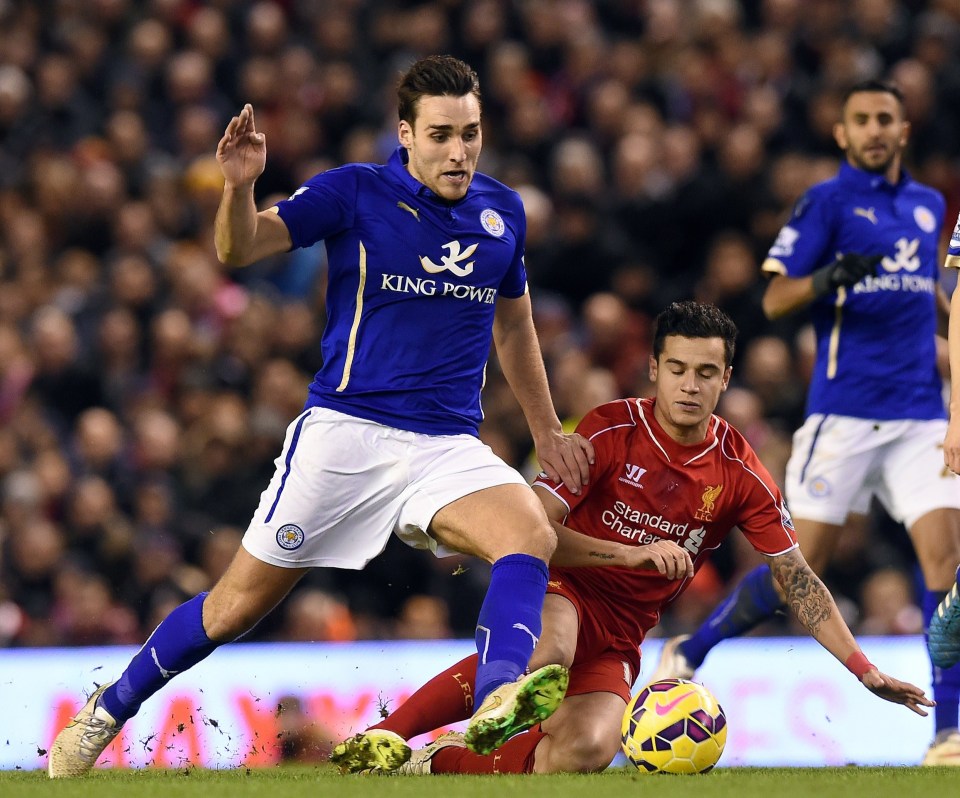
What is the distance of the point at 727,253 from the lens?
9.93m

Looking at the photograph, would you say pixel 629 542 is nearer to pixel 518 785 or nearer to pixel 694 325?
pixel 694 325

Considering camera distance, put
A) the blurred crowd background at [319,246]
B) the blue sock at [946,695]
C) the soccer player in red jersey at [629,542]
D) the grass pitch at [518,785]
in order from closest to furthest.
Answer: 1. the grass pitch at [518,785]
2. the soccer player in red jersey at [629,542]
3. the blue sock at [946,695]
4. the blurred crowd background at [319,246]

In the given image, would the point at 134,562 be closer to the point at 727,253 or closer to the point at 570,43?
the point at 727,253

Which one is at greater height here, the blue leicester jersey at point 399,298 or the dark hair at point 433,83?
the dark hair at point 433,83

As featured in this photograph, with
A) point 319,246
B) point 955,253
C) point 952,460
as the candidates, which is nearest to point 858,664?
point 952,460

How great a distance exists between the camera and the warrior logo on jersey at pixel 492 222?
17.8 feet

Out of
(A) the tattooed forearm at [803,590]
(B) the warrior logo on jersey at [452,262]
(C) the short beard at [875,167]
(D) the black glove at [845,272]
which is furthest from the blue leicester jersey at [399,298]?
(C) the short beard at [875,167]

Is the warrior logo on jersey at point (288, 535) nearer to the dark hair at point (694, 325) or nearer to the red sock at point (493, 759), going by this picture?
the red sock at point (493, 759)

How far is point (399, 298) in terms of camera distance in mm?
5254

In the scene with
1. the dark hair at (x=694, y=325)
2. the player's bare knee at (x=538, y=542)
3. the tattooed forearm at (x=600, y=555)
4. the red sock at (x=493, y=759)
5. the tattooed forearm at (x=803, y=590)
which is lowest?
the red sock at (x=493, y=759)

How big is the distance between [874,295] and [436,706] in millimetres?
2645

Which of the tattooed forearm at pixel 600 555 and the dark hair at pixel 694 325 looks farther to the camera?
the dark hair at pixel 694 325

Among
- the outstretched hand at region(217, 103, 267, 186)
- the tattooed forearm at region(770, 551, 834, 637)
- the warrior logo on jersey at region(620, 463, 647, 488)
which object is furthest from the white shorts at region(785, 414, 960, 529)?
the outstretched hand at region(217, 103, 267, 186)

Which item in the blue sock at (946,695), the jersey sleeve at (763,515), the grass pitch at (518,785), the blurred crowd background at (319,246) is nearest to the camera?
the grass pitch at (518,785)
